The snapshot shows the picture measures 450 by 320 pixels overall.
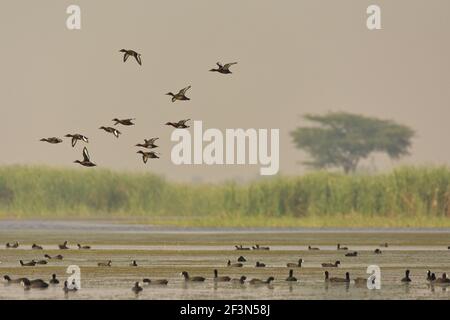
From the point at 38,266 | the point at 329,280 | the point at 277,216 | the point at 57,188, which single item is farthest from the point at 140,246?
the point at 57,188

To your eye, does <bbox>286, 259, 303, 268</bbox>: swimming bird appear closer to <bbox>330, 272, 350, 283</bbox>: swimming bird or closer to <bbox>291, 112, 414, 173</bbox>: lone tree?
<bbox>330, 272, 350, 283</bbox>: swimming bird

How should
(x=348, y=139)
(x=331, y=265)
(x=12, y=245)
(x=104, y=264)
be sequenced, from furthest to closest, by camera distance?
(x=348, y=139) < (x=12, y=245) < (x=331, y=265) < (x=104, y=264)

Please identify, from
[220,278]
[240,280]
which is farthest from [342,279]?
[220,278]

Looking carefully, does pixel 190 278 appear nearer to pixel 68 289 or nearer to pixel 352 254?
pixel 68 289

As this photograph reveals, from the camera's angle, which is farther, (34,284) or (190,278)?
(190,278)

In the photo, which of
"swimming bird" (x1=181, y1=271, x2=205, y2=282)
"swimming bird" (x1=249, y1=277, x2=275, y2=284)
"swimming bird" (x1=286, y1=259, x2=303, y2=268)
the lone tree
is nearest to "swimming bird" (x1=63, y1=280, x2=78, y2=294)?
"swimming bird" (x1=181, y1=271, x2=205, y2=282)

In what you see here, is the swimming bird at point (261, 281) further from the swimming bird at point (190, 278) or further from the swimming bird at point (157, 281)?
the swimming bird at point (157, 281)

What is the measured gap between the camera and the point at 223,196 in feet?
160

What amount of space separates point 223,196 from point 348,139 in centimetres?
2323

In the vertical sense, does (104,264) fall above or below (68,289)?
above

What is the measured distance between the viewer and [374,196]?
47.8 metres

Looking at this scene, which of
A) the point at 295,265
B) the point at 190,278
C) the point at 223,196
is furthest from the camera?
the point at 223,196

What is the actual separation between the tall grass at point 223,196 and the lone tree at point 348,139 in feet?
51.6

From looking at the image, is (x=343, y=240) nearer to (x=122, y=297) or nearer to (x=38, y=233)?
(x=38, y=233)
